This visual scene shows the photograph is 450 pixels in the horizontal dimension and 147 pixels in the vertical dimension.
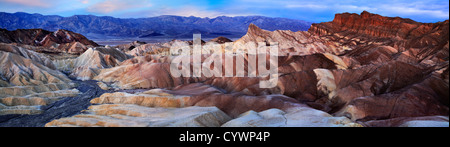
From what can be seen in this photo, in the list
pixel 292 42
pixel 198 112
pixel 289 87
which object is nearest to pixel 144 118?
pixel 198 112

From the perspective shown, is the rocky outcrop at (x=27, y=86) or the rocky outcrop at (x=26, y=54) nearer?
the rocky outcrop at (x=27, y=86)

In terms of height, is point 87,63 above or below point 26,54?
below

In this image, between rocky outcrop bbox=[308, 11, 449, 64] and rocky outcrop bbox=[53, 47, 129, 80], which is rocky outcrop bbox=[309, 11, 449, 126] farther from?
rocky outcrop bbox=[53, 47, 129, 80]

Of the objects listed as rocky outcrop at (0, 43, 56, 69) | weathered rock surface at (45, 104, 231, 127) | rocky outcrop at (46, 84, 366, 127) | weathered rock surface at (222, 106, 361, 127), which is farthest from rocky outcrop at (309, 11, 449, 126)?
rocky outcrop at (0, 43, 56, 69)

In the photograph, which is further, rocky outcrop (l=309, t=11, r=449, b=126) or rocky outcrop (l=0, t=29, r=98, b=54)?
rocky outcrop (l=0, t=29, r=98, b=54)

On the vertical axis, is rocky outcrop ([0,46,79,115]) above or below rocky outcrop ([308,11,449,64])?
below

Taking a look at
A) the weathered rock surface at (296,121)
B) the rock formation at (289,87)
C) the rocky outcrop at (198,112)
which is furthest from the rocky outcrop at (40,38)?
the weathered rock surface at (296,121)

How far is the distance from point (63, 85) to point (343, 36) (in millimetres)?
47705

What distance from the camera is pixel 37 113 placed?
23.1m

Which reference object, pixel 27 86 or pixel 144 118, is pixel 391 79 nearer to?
pixel 144 118

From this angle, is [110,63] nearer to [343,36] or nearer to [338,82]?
[338,82]

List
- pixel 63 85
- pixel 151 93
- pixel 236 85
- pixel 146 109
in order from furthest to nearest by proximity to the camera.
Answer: pixel 63 85, pixel 236 85, pixel 151 93, pixel 146 109

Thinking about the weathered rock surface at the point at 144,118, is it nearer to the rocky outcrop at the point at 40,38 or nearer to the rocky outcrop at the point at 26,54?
the rocky outcrop at the point at 26,54

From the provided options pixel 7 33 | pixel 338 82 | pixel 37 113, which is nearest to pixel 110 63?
pixel 37 113
